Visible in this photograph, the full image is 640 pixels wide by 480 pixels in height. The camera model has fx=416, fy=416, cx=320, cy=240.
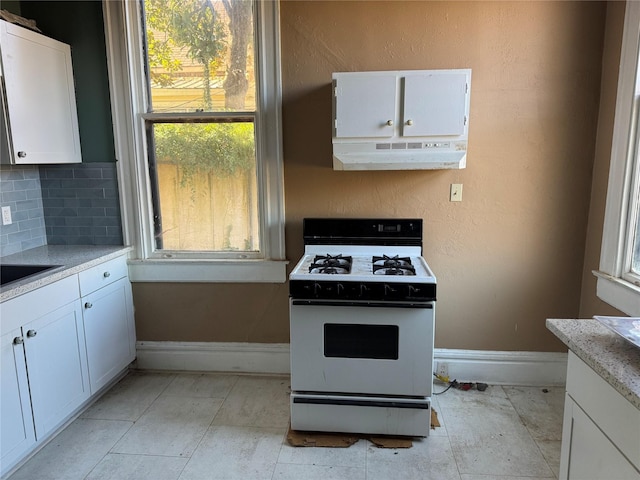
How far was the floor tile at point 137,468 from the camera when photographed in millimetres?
1905

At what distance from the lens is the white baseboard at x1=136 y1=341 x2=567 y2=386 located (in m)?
2.62

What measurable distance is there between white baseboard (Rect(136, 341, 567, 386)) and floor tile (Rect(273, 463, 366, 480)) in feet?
2.85

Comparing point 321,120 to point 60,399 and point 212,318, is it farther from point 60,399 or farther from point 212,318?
point 60,399

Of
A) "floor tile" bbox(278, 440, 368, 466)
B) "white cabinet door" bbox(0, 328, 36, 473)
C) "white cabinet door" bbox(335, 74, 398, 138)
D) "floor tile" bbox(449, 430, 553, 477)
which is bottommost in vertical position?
"floor tile" bbox(278, 440, 368, 466)

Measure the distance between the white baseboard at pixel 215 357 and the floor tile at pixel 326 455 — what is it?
0.71m

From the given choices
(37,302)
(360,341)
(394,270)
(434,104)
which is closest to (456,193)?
(434,104)

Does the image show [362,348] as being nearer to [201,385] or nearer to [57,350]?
[201,385]

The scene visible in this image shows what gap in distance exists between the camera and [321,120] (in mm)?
2514

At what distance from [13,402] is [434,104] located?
242 centimetres

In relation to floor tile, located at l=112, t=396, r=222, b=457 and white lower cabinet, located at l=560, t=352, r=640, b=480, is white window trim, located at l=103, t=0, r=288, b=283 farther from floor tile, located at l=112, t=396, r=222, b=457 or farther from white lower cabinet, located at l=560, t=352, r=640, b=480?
white lower cabinet, located at l=560, t=352, r=640, b=480

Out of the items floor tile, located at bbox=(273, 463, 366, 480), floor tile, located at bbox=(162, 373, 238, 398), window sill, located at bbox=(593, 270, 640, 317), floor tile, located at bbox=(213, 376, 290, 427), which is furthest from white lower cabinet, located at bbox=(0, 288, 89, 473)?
window sill, located at bbox=(593, 270, 640, 317)

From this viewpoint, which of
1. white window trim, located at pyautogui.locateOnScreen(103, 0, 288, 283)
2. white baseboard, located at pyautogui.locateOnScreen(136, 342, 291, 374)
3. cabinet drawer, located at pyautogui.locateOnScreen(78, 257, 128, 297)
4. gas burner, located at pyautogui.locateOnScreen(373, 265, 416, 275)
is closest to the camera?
gas burner, located at pyautogui.locateOnScreen(373, 265, 416, 275)

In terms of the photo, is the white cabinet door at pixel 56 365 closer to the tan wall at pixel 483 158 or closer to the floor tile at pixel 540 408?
Result: the tan wall at pixel 483 158

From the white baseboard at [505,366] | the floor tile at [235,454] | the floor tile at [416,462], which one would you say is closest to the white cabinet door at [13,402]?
the floor tile at [235,454]
